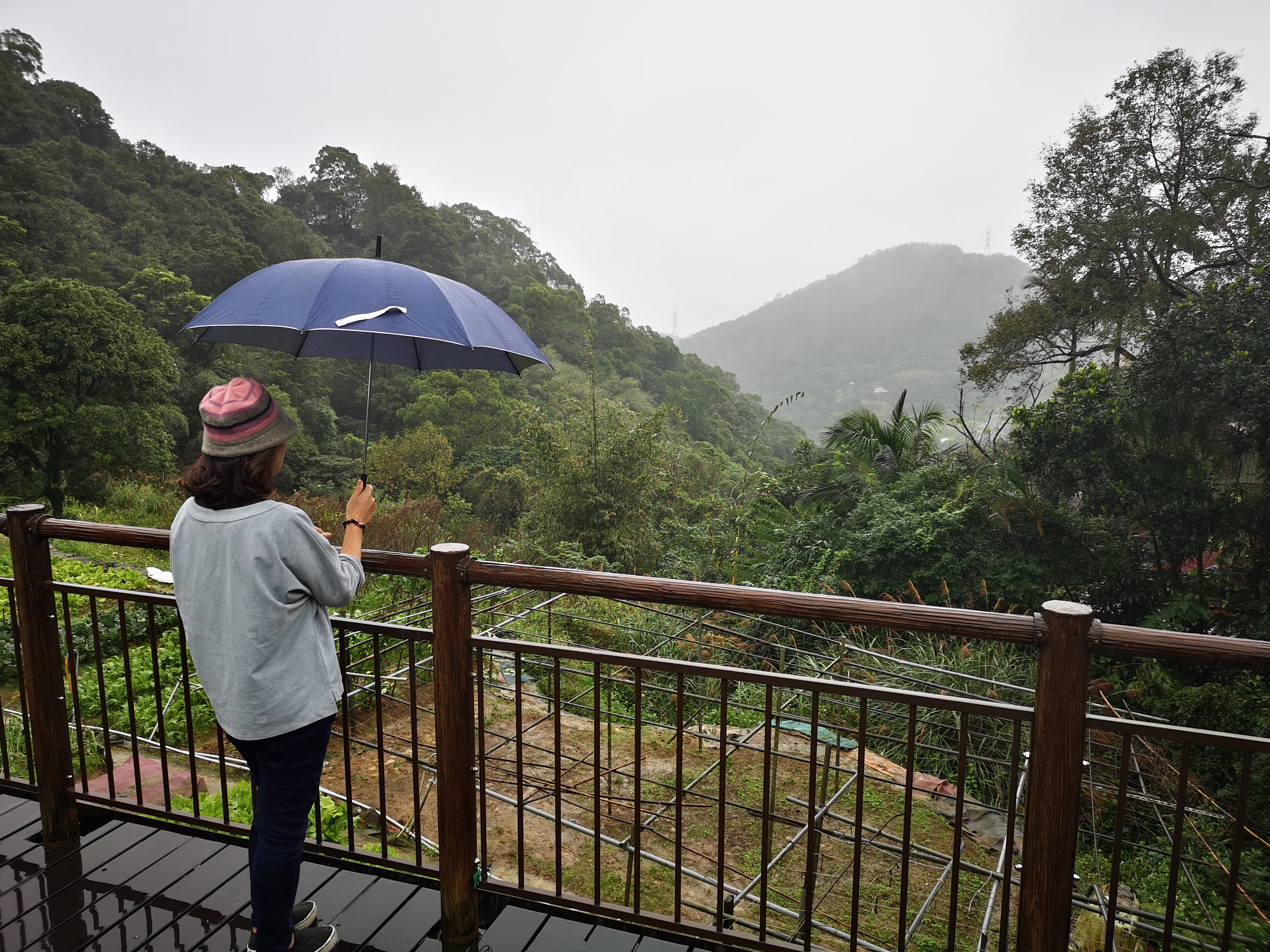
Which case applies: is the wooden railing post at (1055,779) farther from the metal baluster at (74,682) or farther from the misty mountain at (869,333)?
the misty mountain at (869,333)

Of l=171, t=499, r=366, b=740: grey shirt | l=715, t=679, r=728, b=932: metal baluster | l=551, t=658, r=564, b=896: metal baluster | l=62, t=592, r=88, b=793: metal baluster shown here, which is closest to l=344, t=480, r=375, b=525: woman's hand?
l=171, t=499, r=366, b=740: grey shirt

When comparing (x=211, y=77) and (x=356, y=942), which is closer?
(x=356, y=942)

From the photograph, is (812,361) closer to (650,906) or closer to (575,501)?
(575,501)

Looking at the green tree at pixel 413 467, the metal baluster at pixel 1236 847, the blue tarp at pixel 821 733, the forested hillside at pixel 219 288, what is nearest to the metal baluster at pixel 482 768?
the metal baluster at pixel 1236 847

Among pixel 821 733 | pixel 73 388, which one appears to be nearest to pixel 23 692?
pixel 821 733

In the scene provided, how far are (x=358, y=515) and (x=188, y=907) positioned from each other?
1.17 meters

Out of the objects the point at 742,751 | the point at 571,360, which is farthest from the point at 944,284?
the point at 742,751

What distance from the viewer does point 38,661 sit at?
1940 millimetres

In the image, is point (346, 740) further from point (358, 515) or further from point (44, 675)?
point (44, 675)

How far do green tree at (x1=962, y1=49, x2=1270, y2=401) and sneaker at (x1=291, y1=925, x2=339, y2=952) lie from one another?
12795mm

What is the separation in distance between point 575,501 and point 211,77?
1107 inches

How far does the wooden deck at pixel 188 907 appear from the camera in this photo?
163 cm

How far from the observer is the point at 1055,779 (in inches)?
47.6

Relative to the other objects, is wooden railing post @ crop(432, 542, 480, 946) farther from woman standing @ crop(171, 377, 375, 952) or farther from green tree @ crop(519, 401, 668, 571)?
green tree @ crop(519, 401, 668, 571)
